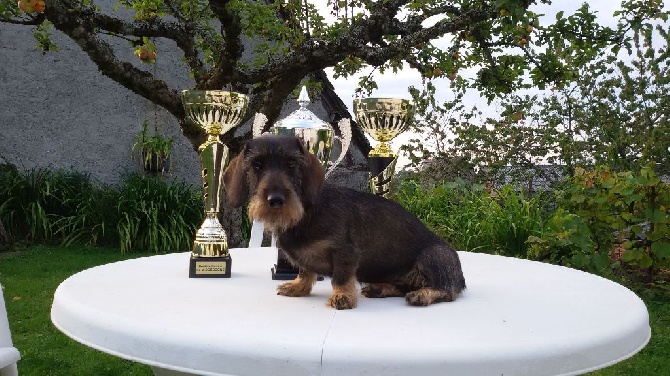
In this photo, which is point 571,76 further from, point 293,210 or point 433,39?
point 293,210

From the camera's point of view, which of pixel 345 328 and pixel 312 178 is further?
pixel 312 178

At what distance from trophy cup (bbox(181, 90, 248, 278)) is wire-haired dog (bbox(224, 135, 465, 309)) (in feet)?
1.56

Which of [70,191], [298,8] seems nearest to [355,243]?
[298,8]

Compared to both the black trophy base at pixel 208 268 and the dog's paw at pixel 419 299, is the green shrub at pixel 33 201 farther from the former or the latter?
the dog's paw at pixel 419 299

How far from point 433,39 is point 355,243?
491 cm

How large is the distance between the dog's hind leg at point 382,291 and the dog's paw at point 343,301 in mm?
210

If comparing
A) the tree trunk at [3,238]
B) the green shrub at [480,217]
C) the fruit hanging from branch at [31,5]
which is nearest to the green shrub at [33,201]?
the tree trunk at [3,238]

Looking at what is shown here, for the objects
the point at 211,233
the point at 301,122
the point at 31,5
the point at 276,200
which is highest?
the point at 31,5

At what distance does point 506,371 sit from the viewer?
1.49 metres

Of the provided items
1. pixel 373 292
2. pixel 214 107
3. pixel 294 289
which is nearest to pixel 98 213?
pixel 214 107

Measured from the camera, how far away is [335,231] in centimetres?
206

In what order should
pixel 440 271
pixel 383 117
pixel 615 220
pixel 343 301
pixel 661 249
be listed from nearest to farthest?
pixel 343 301
pixel 440 271
pixel 383 117
pixel 661 249
pixel 615 220

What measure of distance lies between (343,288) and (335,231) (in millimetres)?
184

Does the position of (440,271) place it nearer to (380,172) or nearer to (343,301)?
(343,301)
